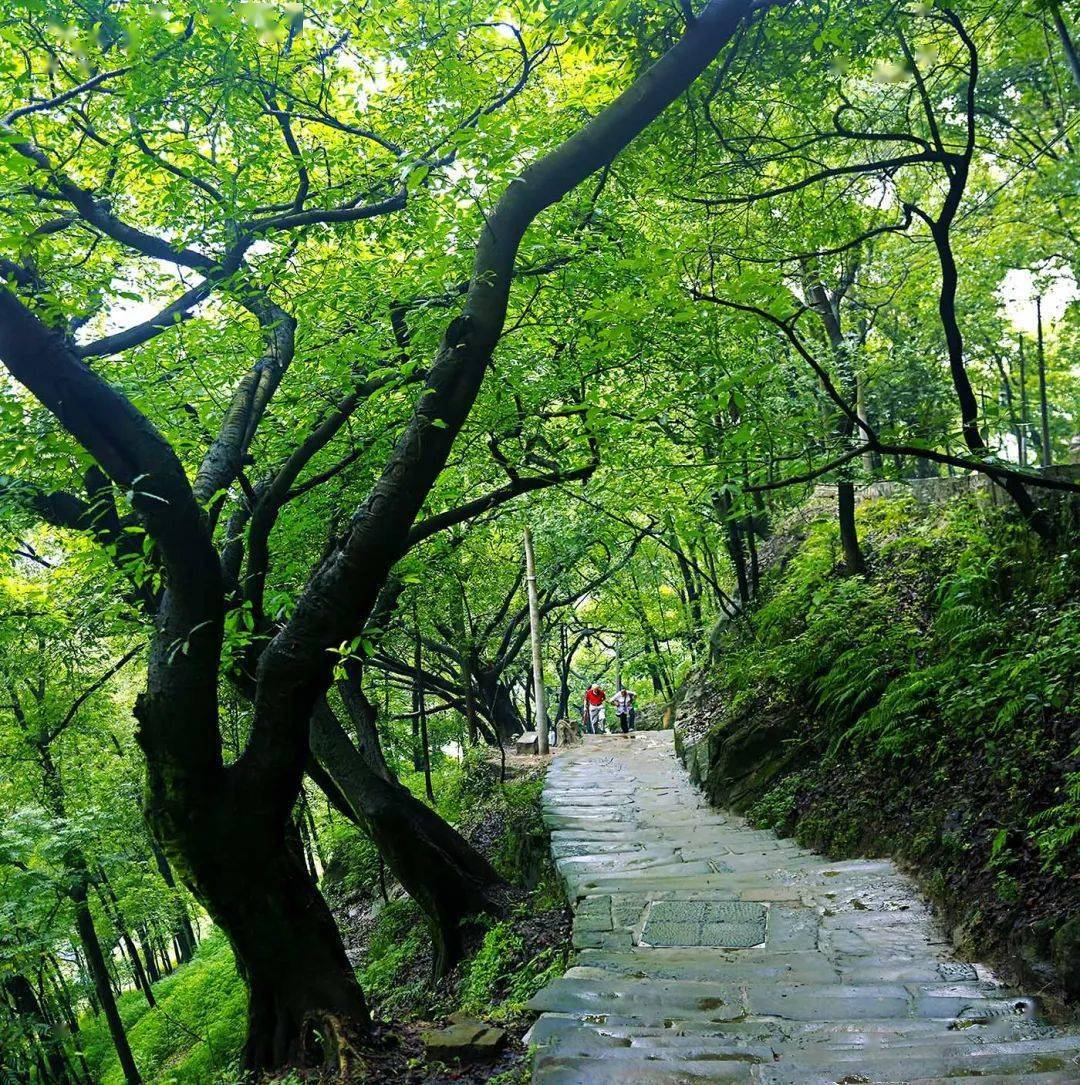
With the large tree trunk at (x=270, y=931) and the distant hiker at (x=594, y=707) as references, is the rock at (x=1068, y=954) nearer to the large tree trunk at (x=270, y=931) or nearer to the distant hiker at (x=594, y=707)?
the large tree trunk at (x=270, y=931)

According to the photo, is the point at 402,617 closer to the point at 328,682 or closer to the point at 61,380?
the point at 328,682

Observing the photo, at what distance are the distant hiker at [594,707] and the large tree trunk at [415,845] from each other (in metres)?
13.9

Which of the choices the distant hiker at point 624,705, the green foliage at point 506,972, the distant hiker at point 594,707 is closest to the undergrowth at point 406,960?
the green foliage at point 506,972

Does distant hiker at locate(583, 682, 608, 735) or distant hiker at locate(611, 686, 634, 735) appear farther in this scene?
distant hiker at locate(583, 682, 608, 735)

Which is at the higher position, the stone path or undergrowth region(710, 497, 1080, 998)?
undergrowth region(710, 497, 1080, 998)

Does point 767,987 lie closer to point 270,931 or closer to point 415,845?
point 270,931

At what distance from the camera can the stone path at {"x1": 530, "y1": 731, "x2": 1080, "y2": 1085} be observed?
3.28m

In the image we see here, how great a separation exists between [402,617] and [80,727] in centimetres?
756

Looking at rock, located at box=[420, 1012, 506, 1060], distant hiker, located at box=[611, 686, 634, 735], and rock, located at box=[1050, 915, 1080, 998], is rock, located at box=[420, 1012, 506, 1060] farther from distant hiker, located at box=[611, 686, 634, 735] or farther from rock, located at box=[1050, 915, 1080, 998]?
distant hiker, located at box=[611, 686, 634, 735]

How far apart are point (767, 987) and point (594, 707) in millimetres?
20602

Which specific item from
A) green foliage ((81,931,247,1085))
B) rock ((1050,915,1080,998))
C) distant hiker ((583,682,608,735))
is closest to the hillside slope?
rock ((1050,915,1080,998))

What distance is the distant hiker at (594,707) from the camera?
77.4 feet

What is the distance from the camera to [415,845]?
841cm

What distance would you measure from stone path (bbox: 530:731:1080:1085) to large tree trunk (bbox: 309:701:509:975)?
134cm
